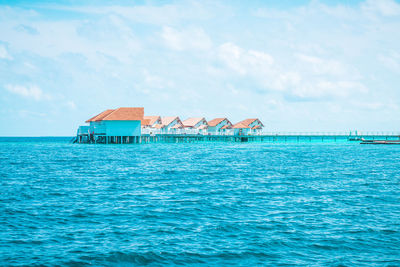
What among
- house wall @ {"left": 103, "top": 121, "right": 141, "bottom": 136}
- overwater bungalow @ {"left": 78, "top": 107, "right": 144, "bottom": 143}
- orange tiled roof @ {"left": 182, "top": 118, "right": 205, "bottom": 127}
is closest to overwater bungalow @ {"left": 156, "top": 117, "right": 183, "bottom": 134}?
orange tiled roof @ {"left": 182, "top": 118, "right": 205, "bottom": 127}

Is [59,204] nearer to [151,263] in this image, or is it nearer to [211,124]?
[151,263]

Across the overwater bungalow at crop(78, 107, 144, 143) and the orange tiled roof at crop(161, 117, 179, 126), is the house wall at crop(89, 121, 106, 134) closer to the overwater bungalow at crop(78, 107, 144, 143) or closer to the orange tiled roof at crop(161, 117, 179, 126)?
the overwater bungalow at crop(78, 107, 144, 143)

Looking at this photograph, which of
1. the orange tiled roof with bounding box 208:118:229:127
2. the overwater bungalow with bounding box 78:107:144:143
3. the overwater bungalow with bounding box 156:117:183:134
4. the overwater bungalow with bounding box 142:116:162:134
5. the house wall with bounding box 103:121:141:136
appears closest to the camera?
the overwater bungalow with bounding box 78:107:144:143

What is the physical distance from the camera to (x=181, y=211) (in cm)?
1355

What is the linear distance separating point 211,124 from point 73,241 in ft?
302

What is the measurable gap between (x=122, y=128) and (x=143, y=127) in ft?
34.5

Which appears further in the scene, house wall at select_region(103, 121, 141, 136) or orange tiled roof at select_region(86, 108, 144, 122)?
house wall at select_region(103, 121, 141, 136)

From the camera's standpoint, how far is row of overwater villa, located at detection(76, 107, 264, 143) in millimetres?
69062

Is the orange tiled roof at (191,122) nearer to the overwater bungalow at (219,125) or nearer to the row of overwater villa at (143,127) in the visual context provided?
the row of overwater villa at (143,127)

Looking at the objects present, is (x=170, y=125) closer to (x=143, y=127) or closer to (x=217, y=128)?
(x=143, y=127)

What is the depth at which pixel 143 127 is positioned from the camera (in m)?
79.4

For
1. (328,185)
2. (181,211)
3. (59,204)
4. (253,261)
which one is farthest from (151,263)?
(328,185)

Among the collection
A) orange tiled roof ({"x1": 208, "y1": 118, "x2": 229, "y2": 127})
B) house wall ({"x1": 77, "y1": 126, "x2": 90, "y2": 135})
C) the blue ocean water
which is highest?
orange tiled roof ({"x1": 208, "y1": 118, "x2": 229, "y2": 127})

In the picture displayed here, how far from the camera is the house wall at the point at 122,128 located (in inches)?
2709
